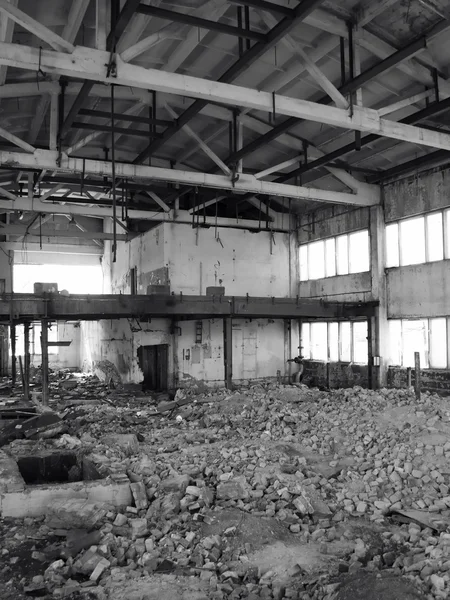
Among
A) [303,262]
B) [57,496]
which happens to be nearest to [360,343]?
[303,262]

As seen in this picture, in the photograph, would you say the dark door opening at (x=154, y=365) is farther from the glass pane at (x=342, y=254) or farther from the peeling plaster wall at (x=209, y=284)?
the glass pane at (x=342, y=254)

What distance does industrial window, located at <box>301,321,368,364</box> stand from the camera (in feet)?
66.0

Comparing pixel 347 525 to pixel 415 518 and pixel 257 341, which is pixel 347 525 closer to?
pixel 415 518

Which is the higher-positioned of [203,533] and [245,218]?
[245,218]

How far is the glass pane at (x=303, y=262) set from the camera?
23391 mm

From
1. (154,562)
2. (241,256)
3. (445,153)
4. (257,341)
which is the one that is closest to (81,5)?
(154,562)

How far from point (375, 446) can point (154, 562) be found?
5.39m

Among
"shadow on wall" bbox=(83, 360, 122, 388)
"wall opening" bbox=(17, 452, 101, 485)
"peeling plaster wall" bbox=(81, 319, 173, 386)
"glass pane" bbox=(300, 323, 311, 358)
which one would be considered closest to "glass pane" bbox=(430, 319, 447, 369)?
"glass pane" bbox=(300, 323, 311, 358)

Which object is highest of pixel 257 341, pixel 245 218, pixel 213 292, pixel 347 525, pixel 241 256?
pixel 245 218

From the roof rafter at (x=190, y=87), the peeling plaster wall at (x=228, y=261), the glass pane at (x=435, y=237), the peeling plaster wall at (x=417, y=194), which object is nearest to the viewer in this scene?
the roof rafter at (x=190, y=87)

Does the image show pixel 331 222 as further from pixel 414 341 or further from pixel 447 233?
pixel 414 341

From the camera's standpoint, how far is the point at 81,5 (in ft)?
30.0

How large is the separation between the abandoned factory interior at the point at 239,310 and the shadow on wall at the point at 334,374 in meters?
0.10

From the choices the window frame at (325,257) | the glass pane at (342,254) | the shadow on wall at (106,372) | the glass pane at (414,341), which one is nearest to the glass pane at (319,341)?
the window frame at (325,257)
